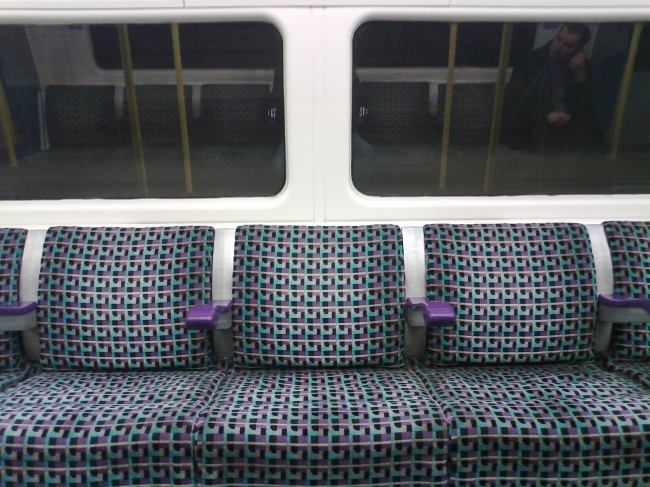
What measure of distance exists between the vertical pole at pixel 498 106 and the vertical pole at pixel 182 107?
1569 mm

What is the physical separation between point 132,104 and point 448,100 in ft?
5.21

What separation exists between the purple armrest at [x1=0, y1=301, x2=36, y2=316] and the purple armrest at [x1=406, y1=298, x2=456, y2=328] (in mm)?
1735

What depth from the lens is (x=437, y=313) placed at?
1.98 meters

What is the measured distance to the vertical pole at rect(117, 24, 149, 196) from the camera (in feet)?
7.36

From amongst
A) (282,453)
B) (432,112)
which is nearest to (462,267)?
(432,112)

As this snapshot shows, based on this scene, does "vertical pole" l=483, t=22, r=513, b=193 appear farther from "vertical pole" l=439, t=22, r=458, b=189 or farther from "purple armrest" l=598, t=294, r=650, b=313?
"purple armrest" l=598, t=294, r=650, b=313

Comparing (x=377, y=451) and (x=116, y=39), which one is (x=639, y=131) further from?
(x=116, y=39)

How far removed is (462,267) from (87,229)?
5.81 ft

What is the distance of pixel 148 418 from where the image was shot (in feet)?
5.56

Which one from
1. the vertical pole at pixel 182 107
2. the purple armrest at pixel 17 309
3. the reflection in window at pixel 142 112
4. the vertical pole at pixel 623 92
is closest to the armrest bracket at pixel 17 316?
the purple armrest at pixel 17 309

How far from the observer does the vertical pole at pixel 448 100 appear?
227 centimetres

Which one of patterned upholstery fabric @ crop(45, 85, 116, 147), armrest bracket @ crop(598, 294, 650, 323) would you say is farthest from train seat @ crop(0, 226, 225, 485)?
armrest bracket @ crop(598, 294, 650, 323)

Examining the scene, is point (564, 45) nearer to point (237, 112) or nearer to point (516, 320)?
point (516, 320)

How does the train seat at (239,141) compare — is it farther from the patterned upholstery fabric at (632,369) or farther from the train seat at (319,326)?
the patterned upholstery fabric at (632,369)
